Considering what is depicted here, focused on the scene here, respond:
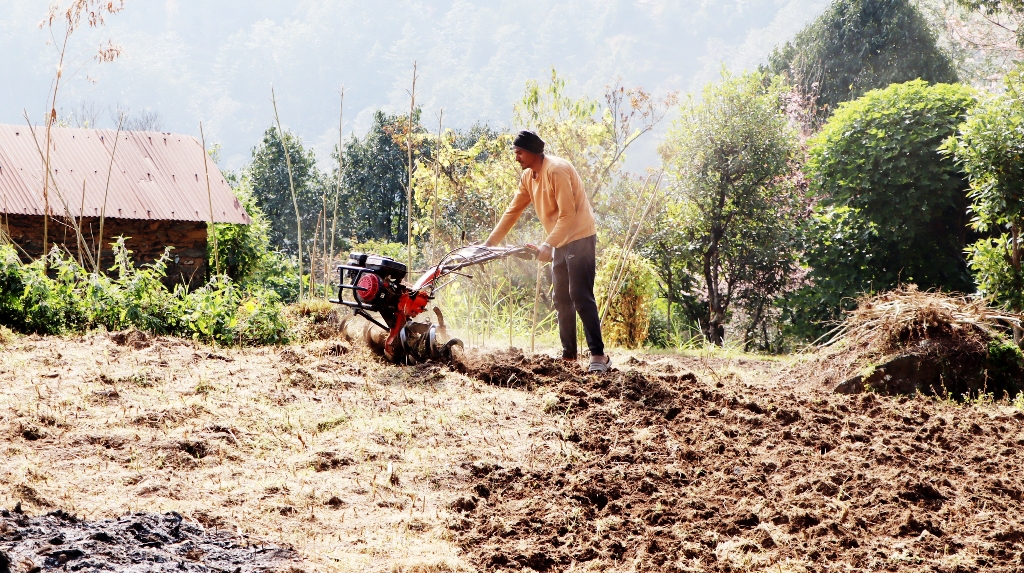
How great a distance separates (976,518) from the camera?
354 centimetres

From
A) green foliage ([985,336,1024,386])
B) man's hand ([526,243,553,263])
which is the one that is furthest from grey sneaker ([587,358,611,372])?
green foliage ([985,336,1024,386])

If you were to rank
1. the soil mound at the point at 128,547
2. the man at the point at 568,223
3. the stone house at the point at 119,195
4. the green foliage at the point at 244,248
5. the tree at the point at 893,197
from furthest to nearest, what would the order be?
the green foliage at the point at 244,248 → the stone house at the point at 119,195 → the tree at the point at 893,197 → the man at the point at 568,223 → the soil mound at the point at 128,547

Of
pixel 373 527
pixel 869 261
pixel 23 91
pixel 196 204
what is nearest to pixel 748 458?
pixel 373 527

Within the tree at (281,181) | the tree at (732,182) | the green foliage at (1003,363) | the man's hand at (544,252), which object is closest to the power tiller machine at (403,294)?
the man's hand at (544,252)

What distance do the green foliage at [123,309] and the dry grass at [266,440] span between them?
55 centimetres

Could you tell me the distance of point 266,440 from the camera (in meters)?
4.48

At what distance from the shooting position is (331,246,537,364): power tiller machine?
5.74m

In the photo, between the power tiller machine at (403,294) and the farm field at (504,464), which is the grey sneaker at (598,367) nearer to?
the farm field at (504,464)

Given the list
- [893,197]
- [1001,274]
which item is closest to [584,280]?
[1001,274]

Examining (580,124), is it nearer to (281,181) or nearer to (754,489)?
(754,489)

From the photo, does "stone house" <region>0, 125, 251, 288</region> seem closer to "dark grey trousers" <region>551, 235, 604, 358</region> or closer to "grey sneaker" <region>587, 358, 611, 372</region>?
"dark grey trousers" <region>551, 235, 604, 358</region>

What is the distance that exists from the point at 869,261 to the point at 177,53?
61630 mm

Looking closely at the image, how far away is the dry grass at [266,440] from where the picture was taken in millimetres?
3418

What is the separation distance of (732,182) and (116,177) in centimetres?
861
